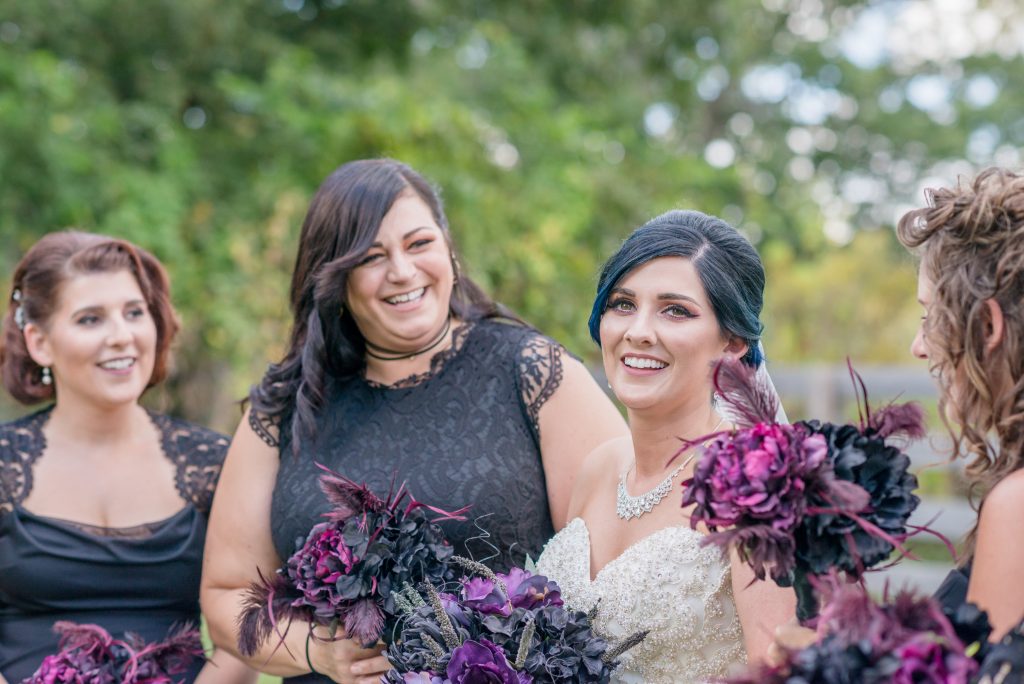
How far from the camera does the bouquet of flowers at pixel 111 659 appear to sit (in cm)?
353

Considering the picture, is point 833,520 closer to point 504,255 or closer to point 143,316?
point 143,316

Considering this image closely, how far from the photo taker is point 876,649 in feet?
6.10

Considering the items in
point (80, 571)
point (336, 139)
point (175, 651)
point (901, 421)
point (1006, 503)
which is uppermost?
point (336, 139)

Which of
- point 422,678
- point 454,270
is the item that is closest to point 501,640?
point 422,678

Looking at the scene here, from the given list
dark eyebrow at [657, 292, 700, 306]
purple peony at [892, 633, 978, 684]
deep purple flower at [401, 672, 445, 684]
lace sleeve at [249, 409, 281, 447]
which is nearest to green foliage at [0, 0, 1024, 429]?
lace sleeve at [249, 409, 281, 447]

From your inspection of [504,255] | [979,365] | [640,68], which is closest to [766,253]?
[640,68]

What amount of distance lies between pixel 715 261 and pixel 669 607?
91 centimetres

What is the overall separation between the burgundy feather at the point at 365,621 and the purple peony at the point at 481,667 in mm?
380

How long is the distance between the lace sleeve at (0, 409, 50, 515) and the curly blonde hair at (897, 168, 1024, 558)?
339 centimetres

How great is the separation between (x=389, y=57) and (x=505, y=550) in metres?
9.49

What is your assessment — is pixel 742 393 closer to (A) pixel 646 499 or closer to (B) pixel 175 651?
(A) pixel 646 499

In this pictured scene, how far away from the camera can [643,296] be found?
2975 mm

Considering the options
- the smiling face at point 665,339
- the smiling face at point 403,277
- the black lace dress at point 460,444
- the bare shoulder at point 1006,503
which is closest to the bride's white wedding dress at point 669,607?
the smiling face at point 665,339

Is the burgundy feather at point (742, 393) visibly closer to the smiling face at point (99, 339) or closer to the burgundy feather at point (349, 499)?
the burgundy feather at point (349, 499)
